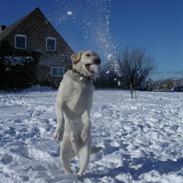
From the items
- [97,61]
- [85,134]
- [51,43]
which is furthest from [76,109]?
[51,43]

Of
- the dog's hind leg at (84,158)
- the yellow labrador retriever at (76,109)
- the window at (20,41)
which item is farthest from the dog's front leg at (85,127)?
the window at (20,41)

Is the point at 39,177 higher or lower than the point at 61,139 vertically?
lower

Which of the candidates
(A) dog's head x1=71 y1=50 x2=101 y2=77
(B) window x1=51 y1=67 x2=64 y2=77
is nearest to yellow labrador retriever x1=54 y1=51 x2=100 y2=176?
(A) dog's head x1=71 y1=50 x2=101 y2=77

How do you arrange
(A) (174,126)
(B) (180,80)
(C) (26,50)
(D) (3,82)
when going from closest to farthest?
1. (A) (174,126)
2. (D) (3,82)
3. (C) (26,50)
4. (B) (180,80)

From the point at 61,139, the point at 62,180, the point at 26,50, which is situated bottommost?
the point at 62,180

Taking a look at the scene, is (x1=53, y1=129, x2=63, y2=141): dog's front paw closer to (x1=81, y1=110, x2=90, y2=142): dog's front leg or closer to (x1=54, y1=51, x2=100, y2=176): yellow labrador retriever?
(x1=54, y1=51, x2=100, y2=176): yellow labrador retriever

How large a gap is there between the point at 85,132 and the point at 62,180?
0.68 metres

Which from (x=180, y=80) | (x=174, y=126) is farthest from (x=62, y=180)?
(x=180, y=80)

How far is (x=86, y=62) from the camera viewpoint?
5.22 meters

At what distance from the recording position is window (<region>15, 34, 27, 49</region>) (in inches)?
1412

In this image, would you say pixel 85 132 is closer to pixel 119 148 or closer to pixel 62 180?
pixel 62 180

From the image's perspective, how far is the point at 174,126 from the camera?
32.4 ft

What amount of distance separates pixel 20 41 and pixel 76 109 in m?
31.8

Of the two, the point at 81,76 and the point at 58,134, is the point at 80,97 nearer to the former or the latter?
the point at 81,76
